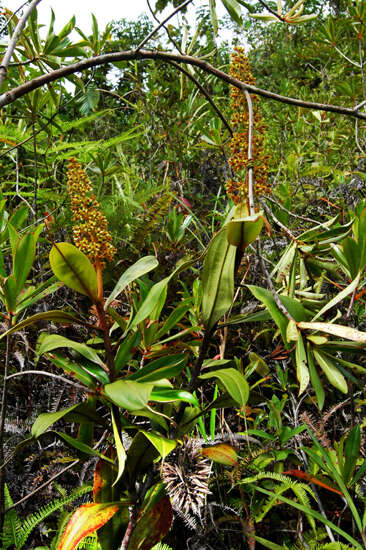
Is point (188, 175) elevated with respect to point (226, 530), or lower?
elevated

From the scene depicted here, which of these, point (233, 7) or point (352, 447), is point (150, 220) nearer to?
point (233, 7)

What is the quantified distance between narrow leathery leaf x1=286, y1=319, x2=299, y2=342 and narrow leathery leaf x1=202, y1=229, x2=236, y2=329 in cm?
9

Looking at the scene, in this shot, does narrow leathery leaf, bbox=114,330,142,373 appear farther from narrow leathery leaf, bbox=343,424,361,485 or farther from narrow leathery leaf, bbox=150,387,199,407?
narrow leathery leaf, bbox=343,424,361,485

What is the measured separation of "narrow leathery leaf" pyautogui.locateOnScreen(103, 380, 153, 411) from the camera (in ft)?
1.55

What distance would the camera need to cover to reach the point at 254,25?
521 cm

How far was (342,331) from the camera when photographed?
47 cm

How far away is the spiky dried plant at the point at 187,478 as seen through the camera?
26.5 inches

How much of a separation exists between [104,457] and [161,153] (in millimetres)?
2094

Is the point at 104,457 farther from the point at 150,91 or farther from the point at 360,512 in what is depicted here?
the point at 150,91

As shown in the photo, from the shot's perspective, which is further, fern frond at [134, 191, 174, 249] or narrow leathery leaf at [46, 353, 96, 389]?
fern frond at [134, 191, 174, 249]

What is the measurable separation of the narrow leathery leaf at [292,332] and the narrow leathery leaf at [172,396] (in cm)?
16

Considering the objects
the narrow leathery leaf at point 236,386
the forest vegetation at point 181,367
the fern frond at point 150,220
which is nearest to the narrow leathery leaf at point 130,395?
the forest vegetation at point 181,367

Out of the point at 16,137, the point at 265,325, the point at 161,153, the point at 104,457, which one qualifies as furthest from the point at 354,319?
the point at 161,153

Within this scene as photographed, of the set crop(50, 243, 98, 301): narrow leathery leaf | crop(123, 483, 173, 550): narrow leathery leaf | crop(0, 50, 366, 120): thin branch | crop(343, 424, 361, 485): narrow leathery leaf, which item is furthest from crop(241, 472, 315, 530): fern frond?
crop(0, 50, 366, 120): thin branch
